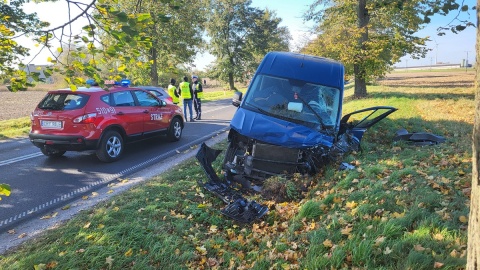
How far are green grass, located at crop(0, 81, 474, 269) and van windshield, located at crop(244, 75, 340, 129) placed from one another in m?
1.00

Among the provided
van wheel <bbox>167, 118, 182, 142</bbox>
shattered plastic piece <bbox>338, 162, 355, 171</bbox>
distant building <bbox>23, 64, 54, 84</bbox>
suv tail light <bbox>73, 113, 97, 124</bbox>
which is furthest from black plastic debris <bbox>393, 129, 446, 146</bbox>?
distant building <bbox>23, 64, 54, 84</bbox>

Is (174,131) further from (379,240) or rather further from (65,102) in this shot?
(379,240)

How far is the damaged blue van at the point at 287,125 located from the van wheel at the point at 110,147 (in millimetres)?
2726

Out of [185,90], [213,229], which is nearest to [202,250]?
[213,229]

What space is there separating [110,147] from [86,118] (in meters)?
0.87

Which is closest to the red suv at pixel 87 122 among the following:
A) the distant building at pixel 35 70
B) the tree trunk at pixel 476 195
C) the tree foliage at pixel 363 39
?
the distant building at pixel 35 70

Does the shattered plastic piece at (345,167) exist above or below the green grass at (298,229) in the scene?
above

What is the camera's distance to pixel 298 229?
12.8 feet

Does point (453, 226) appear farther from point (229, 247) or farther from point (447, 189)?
point (229, 247)

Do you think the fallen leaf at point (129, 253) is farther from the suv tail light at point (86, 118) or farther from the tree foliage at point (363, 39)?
the tree foliage at point (363, 39)

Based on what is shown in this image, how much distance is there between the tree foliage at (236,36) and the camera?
42844 millimetres

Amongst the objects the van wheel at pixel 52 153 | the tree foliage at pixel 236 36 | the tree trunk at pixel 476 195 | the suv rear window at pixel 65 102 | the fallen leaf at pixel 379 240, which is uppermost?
the tree foliage at pixel 236 36

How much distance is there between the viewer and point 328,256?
3002mm

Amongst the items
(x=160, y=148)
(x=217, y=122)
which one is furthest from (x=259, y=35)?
(x=160, y=148)
